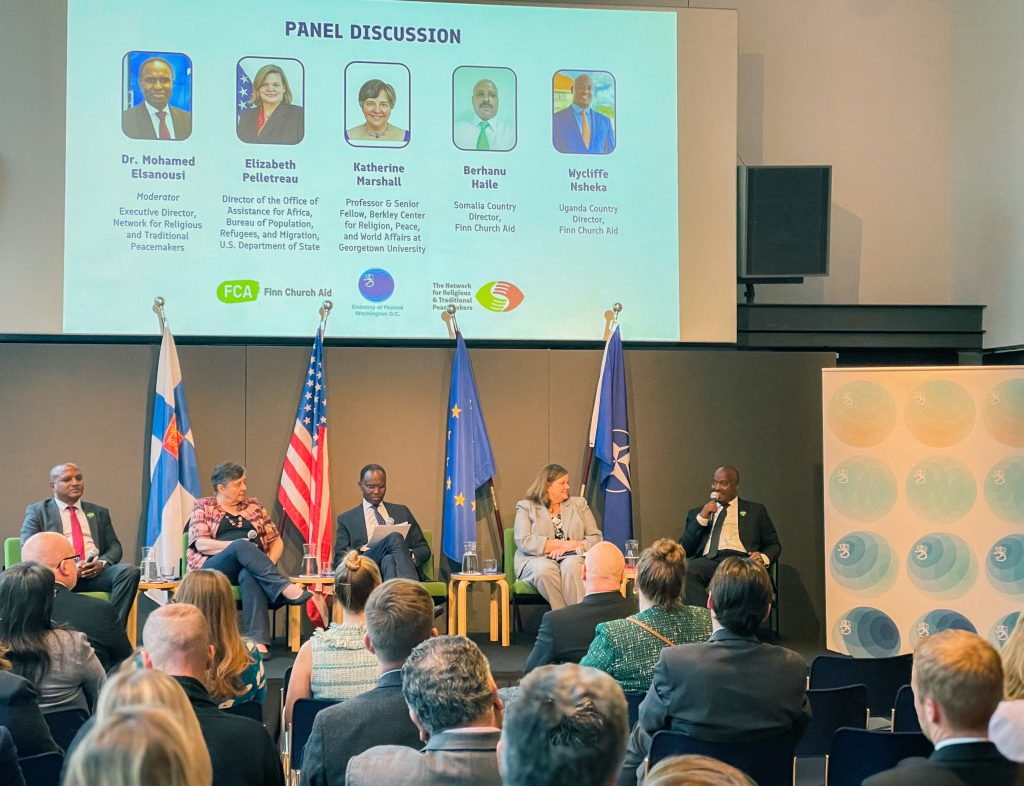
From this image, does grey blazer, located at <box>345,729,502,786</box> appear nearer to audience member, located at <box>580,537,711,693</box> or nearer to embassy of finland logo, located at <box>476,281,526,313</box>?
audience member, located at <box>580,537,711,693</box>

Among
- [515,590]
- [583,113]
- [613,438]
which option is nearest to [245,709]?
[515,590]

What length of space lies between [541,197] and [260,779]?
19.4 feet

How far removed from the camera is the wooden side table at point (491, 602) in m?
7.11

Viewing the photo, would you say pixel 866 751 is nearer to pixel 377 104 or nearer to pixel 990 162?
pixel 377 104

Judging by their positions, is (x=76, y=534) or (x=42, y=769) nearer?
(x=42, y=769)

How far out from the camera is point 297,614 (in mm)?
7125

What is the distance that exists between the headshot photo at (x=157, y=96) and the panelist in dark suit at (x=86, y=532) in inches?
91.1

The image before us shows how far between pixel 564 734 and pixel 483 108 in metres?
6.76

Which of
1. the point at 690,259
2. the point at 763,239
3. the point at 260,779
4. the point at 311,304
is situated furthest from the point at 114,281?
the point at 260,779

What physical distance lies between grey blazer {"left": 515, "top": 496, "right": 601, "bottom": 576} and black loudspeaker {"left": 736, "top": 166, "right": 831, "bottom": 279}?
7.13 feet

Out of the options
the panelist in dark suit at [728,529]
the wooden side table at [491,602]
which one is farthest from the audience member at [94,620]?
the panelist in dark suit at [728,529]

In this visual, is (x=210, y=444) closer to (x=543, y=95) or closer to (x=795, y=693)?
(x=543, y=95)

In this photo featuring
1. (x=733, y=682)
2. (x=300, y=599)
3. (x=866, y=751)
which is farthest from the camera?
(x=300, y=599)

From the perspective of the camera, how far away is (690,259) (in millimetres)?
8125
